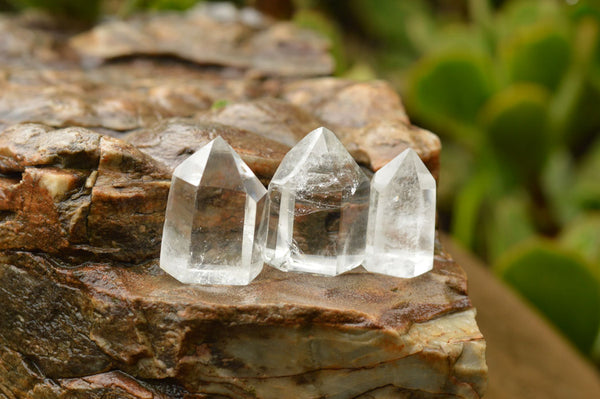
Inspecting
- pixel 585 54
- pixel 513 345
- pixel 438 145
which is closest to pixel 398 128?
pixel 438 145

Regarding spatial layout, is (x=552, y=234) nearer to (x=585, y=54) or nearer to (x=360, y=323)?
(x=585, y=54)

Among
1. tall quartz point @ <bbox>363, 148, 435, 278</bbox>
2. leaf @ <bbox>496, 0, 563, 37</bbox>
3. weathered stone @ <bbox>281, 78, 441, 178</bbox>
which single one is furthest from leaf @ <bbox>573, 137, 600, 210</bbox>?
tall quartz point @ <bbox>363, 148, 435, 278</bbox>

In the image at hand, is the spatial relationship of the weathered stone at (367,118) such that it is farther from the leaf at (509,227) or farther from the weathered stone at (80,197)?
the leaf at (509,227)

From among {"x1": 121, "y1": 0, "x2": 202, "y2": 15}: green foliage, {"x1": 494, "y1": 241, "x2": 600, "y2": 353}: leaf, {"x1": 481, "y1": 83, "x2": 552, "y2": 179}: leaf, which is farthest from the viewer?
{"x1": 121, "y1": 0, "x2": 202, "y2": 15}: green foliage

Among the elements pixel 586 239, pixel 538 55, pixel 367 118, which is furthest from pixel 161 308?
pixel 538 55

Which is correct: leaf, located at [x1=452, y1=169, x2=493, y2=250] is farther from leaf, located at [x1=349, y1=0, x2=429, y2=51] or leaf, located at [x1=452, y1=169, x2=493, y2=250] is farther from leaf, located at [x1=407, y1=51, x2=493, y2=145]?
leaf, located at [x1=349, y1=0, x2=429, y2=51]
